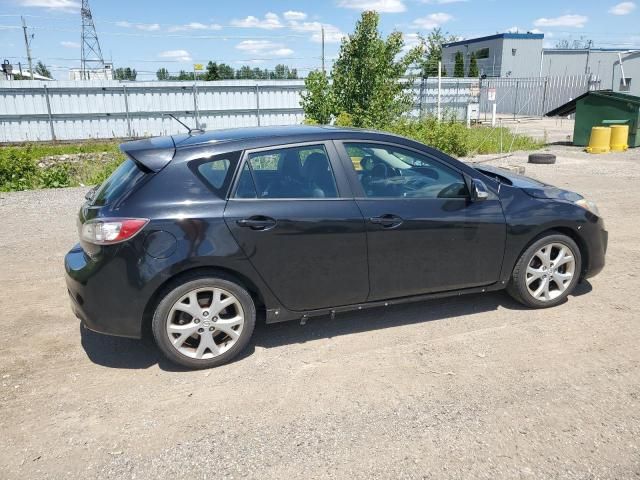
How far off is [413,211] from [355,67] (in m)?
11.3

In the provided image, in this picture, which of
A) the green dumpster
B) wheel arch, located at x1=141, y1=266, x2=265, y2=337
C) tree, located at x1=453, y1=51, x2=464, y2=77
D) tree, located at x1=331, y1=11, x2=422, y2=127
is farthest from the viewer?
tree, located at x1=453, y1=51, x2=464, y2=77

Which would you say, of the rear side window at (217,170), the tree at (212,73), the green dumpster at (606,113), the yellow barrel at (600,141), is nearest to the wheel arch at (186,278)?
the rear side window at (217,170)

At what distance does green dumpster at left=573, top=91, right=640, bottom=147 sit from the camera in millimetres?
16266

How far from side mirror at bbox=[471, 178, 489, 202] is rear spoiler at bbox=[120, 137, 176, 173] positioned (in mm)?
2276

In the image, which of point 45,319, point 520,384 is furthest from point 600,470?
point 45,319

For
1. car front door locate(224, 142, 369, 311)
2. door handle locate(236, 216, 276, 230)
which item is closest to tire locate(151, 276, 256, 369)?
car front door locate(224, 142, 369, 311)

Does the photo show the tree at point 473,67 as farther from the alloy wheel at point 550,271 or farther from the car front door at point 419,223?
the car front door at point 419,223

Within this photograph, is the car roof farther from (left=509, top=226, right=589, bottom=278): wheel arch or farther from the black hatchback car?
(left=509, top=226, right=589, bottom=278): wheel arch

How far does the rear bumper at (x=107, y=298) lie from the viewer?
338 cm

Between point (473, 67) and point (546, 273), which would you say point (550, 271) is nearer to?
point (546, 273)

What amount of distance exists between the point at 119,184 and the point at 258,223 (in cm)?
102

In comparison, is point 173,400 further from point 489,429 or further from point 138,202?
point 489,429

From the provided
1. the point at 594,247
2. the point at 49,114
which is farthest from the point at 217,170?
the point at 49,114

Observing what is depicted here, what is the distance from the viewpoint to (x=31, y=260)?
6.11 m
